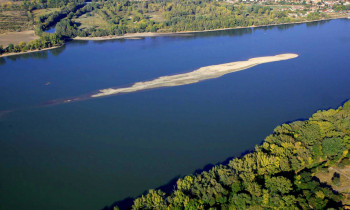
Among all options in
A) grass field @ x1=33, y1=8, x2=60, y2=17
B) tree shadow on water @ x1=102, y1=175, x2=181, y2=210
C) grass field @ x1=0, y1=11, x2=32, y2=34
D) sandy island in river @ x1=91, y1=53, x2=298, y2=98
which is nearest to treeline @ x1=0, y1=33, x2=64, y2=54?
grass field @ x1=0, y1=11, x2=32, y2=34

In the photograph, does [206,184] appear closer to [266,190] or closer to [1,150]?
[266,190]

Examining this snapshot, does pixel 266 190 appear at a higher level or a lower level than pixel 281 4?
lower

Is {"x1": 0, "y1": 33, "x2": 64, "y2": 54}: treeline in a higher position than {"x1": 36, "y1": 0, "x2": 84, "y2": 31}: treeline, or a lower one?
lower

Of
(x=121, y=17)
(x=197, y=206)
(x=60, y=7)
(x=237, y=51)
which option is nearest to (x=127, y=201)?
(x=197, y=206)

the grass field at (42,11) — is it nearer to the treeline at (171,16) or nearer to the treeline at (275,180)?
the treeline at (171,16)

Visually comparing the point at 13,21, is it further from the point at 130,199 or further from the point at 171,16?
the point at 130,199

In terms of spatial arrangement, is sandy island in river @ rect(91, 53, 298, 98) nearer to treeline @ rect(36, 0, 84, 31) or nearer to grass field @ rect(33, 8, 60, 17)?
treeline @ rect(36, 0, 84, 31)

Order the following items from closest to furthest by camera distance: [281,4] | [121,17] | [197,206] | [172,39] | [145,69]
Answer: [197,206]
[145,69]
[172,39]
[121,17]
[281,4]
